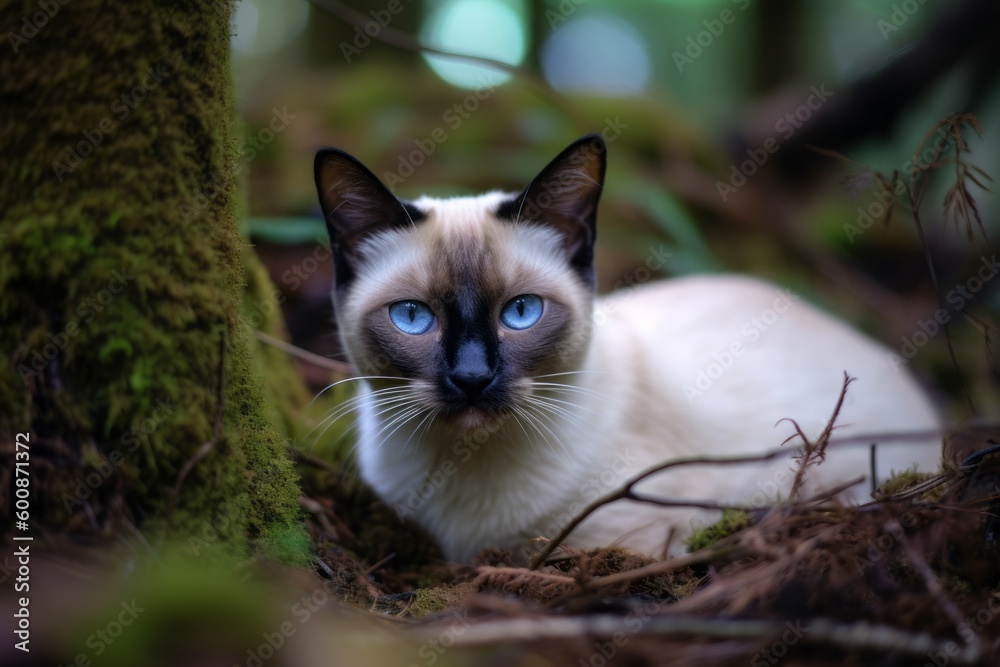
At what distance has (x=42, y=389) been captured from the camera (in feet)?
4.43

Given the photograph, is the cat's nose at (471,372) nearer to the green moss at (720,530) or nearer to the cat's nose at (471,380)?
the cat's nose at (471,380)

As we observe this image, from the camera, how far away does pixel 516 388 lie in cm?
216

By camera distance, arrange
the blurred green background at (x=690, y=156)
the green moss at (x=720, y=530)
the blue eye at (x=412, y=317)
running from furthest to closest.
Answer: the blurred green background at (x=690, y=156)
the blue eye at (x=412, y=317)
the green moss at (x=720, y=530)

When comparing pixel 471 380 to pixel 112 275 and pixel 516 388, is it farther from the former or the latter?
pixel 112 275

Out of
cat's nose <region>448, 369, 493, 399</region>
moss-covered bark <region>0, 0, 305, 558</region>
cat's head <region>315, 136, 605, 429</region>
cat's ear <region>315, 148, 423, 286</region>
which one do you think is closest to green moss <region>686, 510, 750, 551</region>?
cat's head <region>315, 136, 605, 429</region>

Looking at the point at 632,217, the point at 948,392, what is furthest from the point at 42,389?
the point at 948,392

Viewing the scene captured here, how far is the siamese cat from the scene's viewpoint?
2.20 m

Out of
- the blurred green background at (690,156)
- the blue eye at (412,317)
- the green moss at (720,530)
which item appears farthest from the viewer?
the blurred green background at (690,156)

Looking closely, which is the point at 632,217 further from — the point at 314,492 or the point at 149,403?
the point at 149,403

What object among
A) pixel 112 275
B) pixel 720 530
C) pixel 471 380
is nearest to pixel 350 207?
pixel 471 380

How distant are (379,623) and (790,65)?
33.4 feet

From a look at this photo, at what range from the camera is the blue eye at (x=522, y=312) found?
2.27 metres

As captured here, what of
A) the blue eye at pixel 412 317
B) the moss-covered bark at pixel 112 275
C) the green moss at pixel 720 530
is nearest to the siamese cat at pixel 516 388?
the blue eye at pixel 412 317

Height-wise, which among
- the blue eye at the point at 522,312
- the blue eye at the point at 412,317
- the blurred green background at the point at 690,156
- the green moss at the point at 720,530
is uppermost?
Answer: the blurred green background at the point at 690,156
